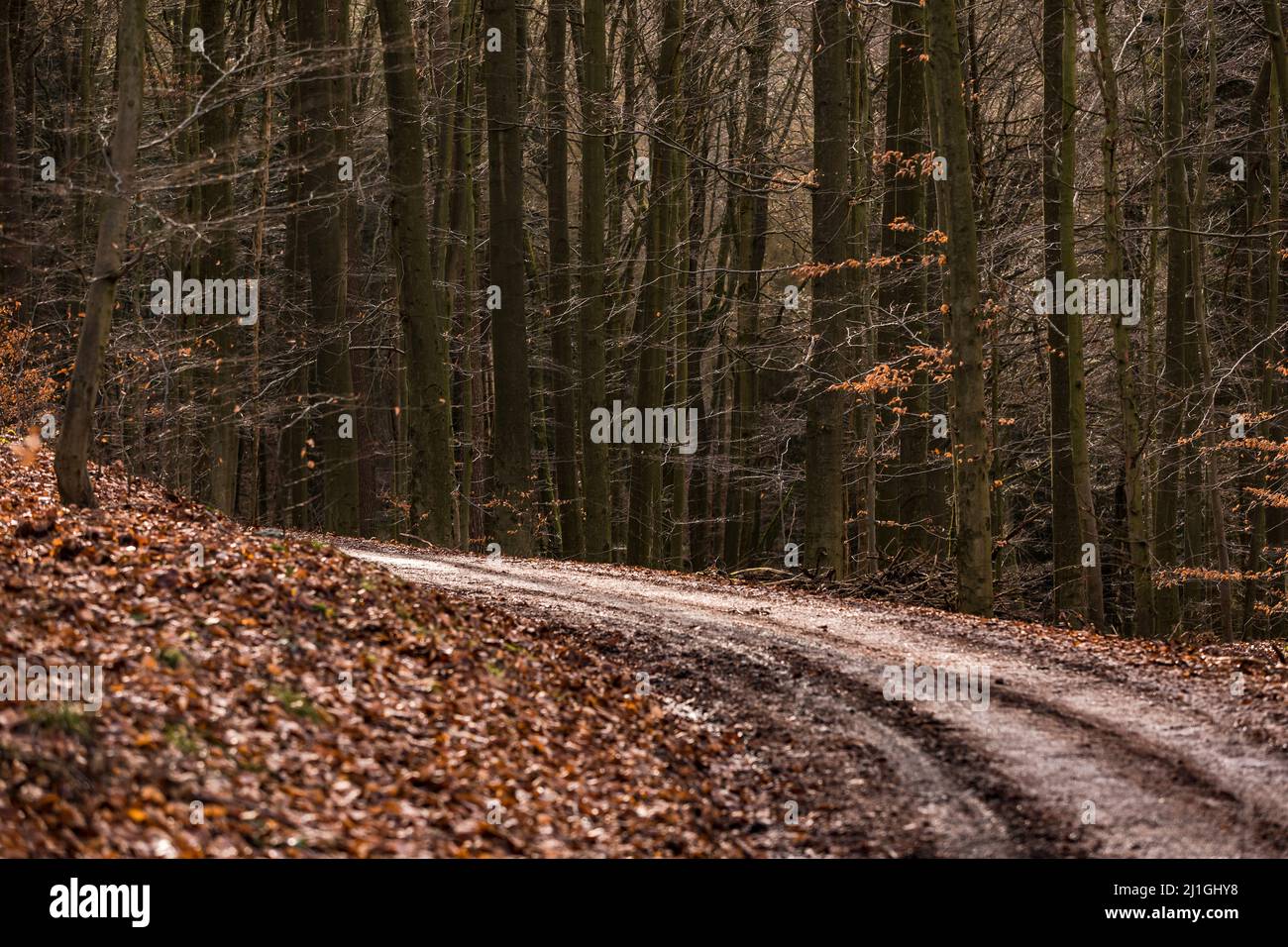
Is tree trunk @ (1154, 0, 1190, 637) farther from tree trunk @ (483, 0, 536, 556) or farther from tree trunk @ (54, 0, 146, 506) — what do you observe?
tree trunk @ (54, 0, 146, 506)

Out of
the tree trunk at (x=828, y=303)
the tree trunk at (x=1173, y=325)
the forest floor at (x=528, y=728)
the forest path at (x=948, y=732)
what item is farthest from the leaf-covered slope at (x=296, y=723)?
the tree trunk at (x=1173, y=325)

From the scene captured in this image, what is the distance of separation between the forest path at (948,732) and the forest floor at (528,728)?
27mm

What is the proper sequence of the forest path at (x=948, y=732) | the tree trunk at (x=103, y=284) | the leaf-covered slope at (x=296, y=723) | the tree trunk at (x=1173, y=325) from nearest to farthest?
the leaf-covered slope at (x=296, y=723)
the forest path at (x=948, y=732)
the tree trunk at (x=103, y=284)
the tree trunk at (x=1173, y=325)

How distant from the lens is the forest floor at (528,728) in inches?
226

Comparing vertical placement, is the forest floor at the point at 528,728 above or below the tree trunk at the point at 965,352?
below

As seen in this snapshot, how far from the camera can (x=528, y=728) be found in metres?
7.82

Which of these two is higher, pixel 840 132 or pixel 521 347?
pixel 840 132

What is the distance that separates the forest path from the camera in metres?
6.48

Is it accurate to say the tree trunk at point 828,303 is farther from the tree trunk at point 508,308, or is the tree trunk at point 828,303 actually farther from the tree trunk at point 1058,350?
the tree trunk at point 508,308

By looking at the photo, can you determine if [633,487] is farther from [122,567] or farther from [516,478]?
[122,567]

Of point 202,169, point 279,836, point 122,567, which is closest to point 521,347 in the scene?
point 202,169

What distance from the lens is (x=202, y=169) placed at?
36.6 feet
